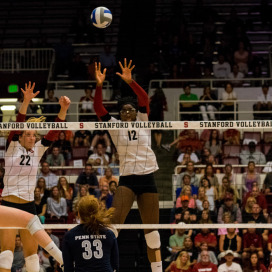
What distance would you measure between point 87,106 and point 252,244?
737cm

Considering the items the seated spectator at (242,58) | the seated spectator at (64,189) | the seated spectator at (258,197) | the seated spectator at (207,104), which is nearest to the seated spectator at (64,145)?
the seated spectator at (64,189)

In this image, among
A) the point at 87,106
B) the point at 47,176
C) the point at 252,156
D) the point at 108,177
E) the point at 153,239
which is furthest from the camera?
the point at 87,106

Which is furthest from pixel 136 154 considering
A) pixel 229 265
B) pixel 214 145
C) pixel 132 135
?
pixel 214 145

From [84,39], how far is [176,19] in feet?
10.8

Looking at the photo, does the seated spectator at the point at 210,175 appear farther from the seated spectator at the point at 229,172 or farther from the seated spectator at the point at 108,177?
the seated spectator at the point at 108,177

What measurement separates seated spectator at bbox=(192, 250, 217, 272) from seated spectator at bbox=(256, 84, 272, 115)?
21.8 ft

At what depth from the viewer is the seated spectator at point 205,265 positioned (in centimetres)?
1490

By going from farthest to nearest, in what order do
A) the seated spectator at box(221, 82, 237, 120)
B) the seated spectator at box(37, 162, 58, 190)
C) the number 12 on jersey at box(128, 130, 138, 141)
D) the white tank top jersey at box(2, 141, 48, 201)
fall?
the seated spectator at box(221, 82, 237, 120), the seated spectator at box(37, 162, 58, 190), the number 12 on jersey at box(128, 130, 138, 141), the white tank top jersey at box(2, 141, 48, 201)

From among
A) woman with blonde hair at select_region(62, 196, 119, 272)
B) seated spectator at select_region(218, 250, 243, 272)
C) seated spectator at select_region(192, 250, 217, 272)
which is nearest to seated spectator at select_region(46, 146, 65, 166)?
seated spectator at select_region(192, 250, 217, 272)

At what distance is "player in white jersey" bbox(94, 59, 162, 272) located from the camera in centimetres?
1008

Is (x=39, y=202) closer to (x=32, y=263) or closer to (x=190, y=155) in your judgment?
(x=190, y=155)

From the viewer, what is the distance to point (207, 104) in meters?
20.6

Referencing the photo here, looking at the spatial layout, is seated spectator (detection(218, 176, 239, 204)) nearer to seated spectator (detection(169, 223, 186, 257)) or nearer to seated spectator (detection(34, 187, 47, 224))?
seated spectator (detection(169, 223, 186, 257))

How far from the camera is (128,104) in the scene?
34.1 ft
